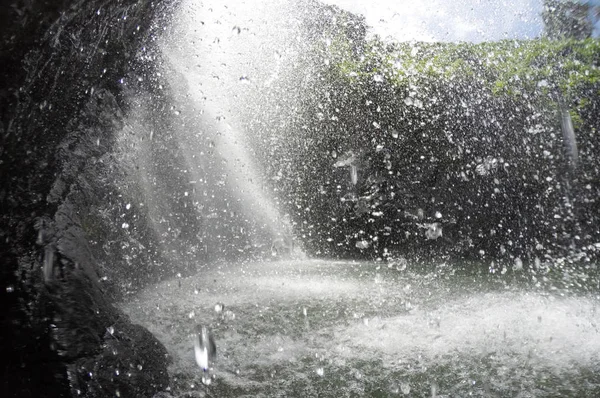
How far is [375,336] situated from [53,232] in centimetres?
176

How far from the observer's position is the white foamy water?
6.83ft

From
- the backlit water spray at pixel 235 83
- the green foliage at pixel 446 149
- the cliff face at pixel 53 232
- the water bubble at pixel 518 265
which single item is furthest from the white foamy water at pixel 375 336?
the green foliage at pixel 446 149

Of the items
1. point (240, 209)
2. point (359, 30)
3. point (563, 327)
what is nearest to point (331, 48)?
point (359, 30)

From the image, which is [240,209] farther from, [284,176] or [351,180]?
[351,180]

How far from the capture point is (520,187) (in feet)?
20.3

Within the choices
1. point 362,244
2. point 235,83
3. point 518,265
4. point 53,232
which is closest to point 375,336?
point 53,232

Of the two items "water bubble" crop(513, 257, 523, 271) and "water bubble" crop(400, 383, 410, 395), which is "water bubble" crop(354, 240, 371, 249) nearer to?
"water bubble" crop(513, 257, 523, 271)

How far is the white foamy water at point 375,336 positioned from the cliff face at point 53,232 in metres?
0.36

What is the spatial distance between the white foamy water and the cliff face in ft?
1.18

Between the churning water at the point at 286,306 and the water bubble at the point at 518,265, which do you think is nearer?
the churning water at the point at 286,306

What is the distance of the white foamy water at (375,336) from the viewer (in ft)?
6.83

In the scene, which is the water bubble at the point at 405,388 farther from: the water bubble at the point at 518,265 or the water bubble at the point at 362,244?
the water bubble at the point at 362,244

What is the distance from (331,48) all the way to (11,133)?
5353mm

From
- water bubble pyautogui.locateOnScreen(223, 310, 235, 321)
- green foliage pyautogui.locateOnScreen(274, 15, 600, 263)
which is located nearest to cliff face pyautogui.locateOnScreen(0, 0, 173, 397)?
water bubble pyautogui.locateOnScreen(223, 310, 235, 321)
